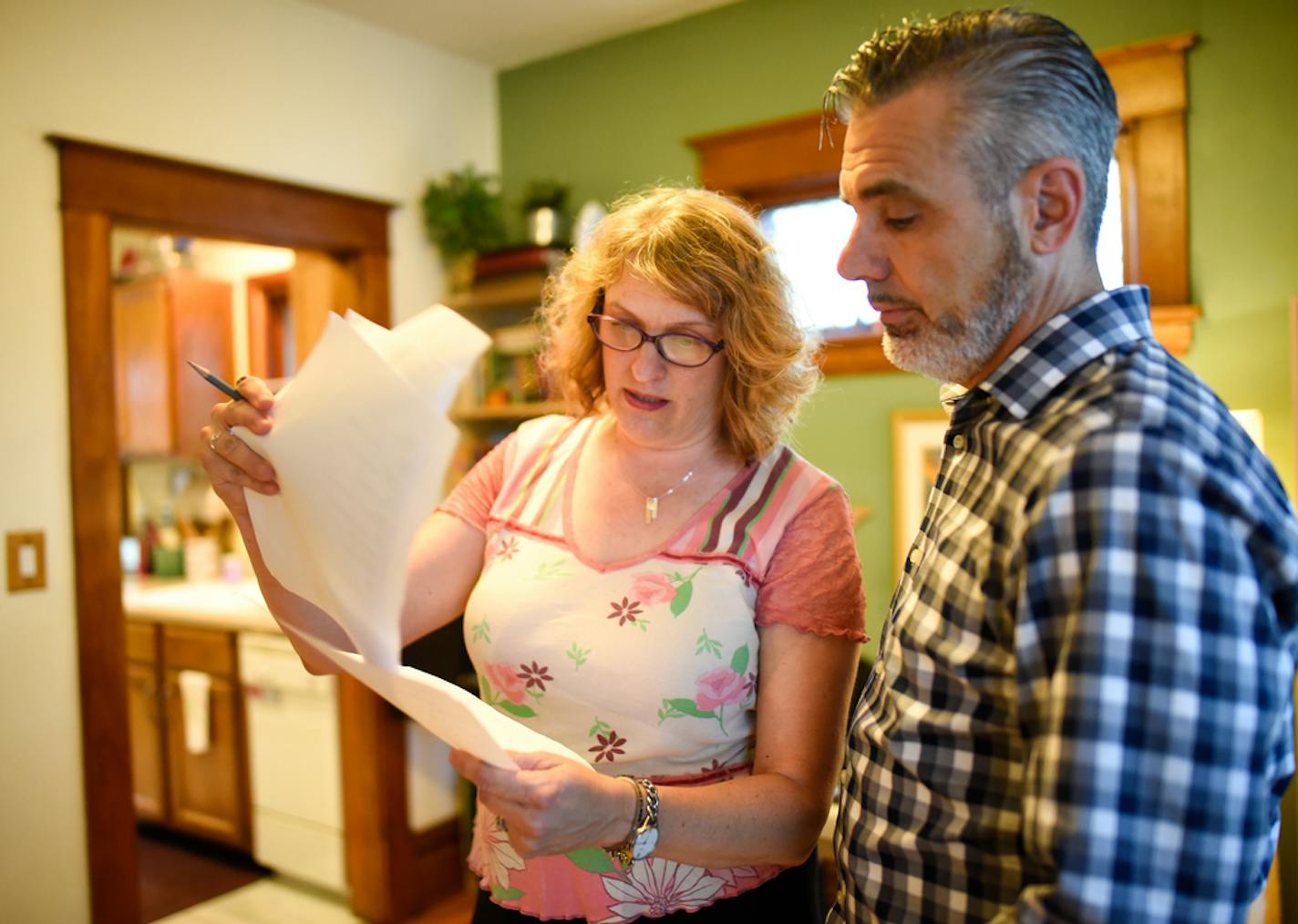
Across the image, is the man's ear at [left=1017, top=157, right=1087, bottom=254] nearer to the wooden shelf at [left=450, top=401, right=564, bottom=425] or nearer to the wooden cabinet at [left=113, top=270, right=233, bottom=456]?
the wooden shelf at [left=450, top=401, right=564, bottom=425]

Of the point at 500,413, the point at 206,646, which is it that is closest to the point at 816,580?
the point at 500,413

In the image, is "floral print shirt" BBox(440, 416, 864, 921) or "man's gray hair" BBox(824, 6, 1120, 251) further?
"floral print shirt" BBox(440, 416, 864, 921)

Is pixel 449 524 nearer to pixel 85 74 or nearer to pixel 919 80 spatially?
pixel 919 80

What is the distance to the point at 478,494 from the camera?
4.47ft

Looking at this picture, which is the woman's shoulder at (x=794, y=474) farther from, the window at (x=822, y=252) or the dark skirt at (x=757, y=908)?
the window at (x=822, y=252)

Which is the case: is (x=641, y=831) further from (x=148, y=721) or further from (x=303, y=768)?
(x=148, y=721)

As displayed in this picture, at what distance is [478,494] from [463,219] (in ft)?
6.89

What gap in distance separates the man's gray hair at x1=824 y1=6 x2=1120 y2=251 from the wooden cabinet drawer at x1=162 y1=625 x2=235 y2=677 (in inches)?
125

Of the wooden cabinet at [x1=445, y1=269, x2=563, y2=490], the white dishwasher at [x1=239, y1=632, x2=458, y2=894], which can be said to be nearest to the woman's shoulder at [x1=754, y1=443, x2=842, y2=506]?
the wooden cabinet at [x1=445, y1=269, x2=563, y2=490]

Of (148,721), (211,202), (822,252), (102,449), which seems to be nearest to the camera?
(102,449)

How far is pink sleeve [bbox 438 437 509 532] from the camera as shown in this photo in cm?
135

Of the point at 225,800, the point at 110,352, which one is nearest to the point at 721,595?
the point at 110,352

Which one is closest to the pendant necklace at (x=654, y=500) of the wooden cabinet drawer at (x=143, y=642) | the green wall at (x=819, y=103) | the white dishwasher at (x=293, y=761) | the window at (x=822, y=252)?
the green wall at (x=819, y=103)

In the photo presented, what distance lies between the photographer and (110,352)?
7.90 feet
